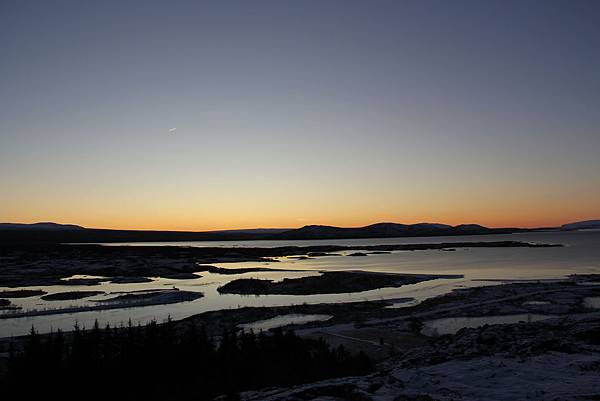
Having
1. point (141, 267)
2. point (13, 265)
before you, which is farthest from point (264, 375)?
point (13, 265)

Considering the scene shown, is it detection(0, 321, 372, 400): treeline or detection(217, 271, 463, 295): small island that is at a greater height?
detection(0, 321, 372, 400): treeline

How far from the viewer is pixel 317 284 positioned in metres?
53.0

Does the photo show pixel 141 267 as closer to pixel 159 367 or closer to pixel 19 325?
pixel 19 325

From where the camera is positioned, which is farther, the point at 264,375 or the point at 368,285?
the point at 368,285

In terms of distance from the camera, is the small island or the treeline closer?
the treeline

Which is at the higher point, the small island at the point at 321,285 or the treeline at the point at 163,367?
the treeline at the point at 163,367

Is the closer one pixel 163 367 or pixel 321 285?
pixel 163 367

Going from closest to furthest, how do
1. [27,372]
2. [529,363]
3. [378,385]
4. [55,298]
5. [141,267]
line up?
[378,385] < [529,363] < [27,372] < [55,298] < [141,267]

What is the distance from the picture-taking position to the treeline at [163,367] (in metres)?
17.9

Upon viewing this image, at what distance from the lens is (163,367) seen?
792 inches

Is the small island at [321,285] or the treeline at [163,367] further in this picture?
the small island at [321,285]

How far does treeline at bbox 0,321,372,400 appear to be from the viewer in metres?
17.9

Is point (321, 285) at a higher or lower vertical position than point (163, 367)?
lower

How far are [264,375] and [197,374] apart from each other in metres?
2.91
